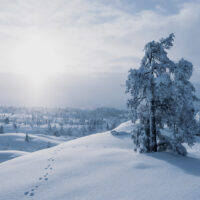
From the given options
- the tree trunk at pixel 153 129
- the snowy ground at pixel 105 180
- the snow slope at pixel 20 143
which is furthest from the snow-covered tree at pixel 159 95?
the snow slope at pixel 20 143

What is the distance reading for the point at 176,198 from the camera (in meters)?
6.59

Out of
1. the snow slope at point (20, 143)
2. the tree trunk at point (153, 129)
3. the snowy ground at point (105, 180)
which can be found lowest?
the snow slope at point (20, 143)

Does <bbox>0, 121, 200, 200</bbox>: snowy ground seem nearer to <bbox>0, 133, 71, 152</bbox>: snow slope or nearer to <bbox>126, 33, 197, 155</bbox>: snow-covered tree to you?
<bbox>126, 33, 197, 155</bbox>: snow-covered tree

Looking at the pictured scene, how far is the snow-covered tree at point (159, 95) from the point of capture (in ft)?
43.8

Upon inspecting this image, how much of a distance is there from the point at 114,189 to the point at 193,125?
9.76 metres

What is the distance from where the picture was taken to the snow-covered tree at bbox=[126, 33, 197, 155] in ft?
43.8

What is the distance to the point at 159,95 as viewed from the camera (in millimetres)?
13562

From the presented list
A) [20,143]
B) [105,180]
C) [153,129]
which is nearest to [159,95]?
[153,129]

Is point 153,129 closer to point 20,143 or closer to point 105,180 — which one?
point 105,180

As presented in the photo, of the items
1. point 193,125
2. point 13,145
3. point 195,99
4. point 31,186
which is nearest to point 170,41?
point 195,99

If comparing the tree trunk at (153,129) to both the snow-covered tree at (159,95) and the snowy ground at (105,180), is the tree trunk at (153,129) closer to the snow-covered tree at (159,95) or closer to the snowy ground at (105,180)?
the snow-covered tree at (159,95)

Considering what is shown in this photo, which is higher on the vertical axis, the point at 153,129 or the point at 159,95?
the point at 159,95

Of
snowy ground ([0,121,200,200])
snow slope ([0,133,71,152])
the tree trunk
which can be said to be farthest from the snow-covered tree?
snow slope ([0,133,71,152])

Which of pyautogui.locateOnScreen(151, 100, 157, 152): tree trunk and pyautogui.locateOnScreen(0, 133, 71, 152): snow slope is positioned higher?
pyautogui.locateOnScreen(151, 100, 157, 152): tree trunk
